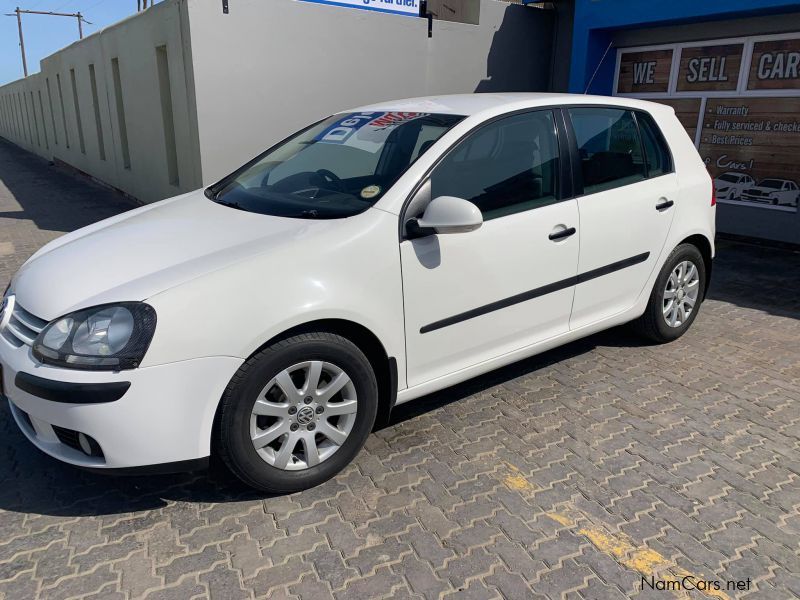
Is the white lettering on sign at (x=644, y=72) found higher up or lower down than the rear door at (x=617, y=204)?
higher up

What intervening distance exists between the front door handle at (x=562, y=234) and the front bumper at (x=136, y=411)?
185 centimetres

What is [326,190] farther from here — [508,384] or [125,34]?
[125,34]

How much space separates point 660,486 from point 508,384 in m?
1.21

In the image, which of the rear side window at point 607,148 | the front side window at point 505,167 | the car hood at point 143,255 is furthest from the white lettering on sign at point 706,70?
the car hood at point 143,255

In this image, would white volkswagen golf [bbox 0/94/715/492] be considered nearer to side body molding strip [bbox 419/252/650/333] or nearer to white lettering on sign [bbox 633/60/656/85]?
side body molding strip [bbox 419/252/650/333]

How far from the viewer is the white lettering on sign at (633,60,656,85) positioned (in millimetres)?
8836

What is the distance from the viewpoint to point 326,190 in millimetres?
3352

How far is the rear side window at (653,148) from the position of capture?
418cm

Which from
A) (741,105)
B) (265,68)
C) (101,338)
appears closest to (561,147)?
(101,338)

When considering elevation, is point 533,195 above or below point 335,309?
above

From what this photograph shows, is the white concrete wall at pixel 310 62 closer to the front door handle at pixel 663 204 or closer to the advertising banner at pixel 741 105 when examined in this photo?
the advertising banner at pixel 741 105

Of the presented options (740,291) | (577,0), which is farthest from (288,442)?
(577,0)

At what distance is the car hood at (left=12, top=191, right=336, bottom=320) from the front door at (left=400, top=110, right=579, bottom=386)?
61cm

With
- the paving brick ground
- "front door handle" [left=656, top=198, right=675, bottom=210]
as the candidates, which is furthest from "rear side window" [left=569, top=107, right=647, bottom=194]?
the paving brick ground
